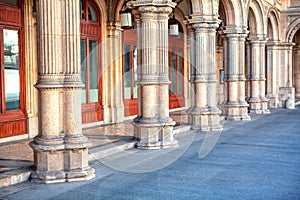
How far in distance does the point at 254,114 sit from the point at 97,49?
327 inches

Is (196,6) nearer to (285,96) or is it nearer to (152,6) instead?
(152,6)

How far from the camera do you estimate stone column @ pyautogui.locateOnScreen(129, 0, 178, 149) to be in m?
10.9

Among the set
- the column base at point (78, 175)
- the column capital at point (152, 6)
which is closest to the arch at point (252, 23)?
the column capital at point (152, 6)

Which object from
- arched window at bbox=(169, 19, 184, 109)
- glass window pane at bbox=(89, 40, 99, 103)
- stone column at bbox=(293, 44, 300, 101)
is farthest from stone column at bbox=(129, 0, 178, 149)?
stone column at bbox=(293, 44, 300, 101)

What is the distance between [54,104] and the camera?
7586 mm

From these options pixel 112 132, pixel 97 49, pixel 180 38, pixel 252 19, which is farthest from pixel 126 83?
pixel 252 19

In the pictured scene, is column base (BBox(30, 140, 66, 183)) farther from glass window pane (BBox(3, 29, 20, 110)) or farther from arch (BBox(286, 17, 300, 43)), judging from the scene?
arch (BBox(286, 17, 300, 43))

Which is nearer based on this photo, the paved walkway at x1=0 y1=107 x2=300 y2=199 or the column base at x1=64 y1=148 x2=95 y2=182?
the paved walkway at x1=0 y1=107 x2=300 y2=199

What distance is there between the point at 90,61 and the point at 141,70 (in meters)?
4.00

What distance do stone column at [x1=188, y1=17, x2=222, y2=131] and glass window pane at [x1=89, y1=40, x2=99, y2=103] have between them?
10.3 ft

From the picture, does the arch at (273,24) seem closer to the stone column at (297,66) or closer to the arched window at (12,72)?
the stone column at (297,66)

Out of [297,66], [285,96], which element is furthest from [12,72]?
[297,66]

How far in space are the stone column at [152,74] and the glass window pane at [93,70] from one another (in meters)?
3.90

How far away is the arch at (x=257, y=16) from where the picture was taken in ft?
63.5
